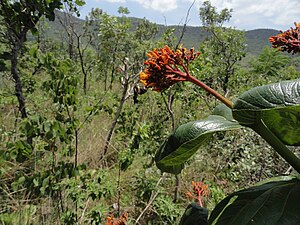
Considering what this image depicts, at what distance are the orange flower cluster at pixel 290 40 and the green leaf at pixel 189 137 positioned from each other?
0.21m

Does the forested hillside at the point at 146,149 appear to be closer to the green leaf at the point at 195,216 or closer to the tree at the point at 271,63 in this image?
the green leaf at the point at 195,216

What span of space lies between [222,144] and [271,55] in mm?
5988

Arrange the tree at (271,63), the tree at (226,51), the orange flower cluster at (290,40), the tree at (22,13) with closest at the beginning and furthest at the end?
the orange flower cluster at (290,40) < the tree at (22,13) < the tree at (226,51) < the tree at (271,63)

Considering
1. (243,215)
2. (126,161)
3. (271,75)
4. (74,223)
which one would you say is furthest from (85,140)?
(271,75)

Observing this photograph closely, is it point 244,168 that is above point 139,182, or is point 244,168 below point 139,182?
above

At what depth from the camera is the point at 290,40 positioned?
0.59 metres

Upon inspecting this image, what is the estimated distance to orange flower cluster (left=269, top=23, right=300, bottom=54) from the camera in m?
0.59

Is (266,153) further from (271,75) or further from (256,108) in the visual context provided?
(271,75)

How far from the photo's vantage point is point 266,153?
2.45 metres

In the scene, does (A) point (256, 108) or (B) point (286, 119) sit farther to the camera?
(B) point (286, 119)

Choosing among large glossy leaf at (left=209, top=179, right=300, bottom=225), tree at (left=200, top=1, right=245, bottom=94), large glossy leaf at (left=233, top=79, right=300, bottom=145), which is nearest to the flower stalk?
large glossy leaf at (left=233, top=79, right=300, bottom=145)

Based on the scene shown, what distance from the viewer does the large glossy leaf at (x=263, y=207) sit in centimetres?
48

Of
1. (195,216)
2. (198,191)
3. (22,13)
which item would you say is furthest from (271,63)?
(195,216)

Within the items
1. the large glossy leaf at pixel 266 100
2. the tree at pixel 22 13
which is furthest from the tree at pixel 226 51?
the large glossy leaf at pixel 266 100
